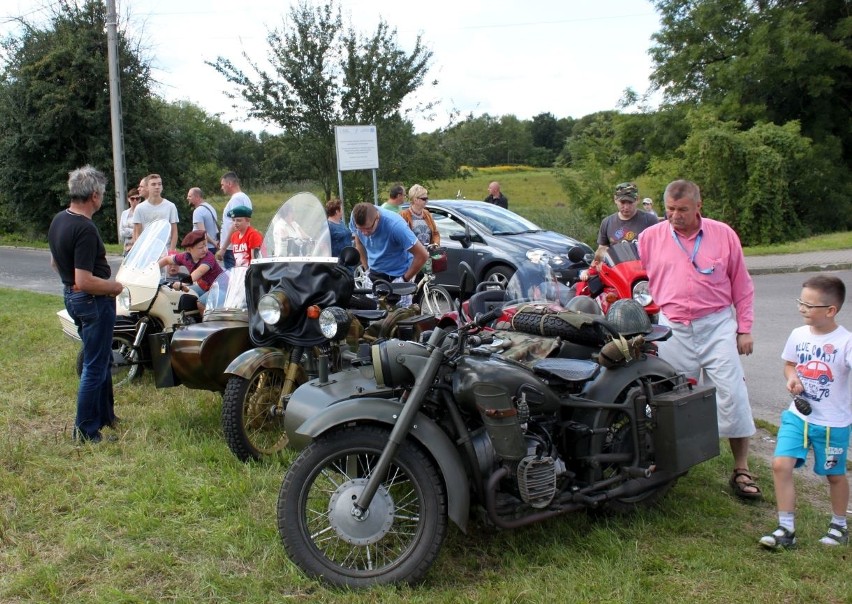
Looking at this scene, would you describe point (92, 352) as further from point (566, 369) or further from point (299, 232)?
point (566, 369)

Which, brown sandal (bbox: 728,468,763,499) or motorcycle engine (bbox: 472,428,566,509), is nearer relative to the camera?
motorcycle engine (bbox: 472,428,566,509)

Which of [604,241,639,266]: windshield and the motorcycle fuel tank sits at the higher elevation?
[604,241,639,266]: windshield

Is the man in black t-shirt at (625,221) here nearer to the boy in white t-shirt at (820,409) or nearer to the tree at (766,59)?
the boy in white t-shirt at (820,409)

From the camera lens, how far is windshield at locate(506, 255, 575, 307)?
5329 millimetres

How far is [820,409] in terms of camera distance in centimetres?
405

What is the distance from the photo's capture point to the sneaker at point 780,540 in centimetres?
400

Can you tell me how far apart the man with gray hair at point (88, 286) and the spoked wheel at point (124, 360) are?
3.66 feet

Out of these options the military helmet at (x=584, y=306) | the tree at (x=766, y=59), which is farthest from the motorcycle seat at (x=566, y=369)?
the tree at (x=766, y=59)

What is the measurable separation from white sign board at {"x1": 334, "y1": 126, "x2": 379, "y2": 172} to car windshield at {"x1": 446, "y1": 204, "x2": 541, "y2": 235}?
302 cm

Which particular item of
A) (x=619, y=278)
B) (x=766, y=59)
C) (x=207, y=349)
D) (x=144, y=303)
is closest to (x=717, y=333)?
(x=619, y=278)

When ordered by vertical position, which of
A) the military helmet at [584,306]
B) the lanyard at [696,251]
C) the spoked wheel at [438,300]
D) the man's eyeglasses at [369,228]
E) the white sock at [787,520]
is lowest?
the white sock at [787,520]

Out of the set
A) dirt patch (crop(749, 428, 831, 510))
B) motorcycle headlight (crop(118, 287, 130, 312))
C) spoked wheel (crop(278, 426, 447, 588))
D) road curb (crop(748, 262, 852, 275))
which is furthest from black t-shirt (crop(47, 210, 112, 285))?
road curb (crop(748, 262, 852, 275))

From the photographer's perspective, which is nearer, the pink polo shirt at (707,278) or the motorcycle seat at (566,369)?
the motorcycle seat at (566,369)

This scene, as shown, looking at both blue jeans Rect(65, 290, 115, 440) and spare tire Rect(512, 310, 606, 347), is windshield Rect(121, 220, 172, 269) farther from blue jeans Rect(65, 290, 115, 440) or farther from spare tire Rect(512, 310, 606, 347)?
spare tire Rect(512, 310, 606, 347)
